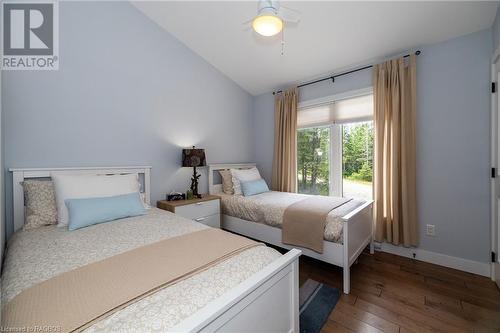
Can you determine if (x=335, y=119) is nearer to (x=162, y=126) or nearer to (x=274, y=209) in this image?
(x=274, y=209)

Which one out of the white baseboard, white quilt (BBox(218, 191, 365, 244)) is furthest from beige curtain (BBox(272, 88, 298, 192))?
the white baseboard

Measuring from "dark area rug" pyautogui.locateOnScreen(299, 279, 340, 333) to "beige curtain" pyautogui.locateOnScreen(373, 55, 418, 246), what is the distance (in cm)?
123

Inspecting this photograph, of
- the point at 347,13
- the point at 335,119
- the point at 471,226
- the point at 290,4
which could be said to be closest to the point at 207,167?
the point at 335,119

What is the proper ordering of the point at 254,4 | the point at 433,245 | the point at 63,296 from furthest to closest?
the point at 433,245
the point at 254,4
the point at 63,296

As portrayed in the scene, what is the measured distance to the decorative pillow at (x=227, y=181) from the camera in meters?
3.29

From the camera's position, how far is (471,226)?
2.24 m

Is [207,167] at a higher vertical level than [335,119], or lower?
lower

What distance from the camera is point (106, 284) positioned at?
2.94 ft

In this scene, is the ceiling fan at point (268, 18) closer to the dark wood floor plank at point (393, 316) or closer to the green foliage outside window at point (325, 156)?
the green foliage outside window at point (325, 156)

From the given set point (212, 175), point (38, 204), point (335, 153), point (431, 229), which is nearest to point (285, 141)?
point (335, 153)

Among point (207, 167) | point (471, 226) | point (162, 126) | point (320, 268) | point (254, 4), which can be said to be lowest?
point (320, 268)

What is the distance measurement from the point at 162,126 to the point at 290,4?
2.04 metres

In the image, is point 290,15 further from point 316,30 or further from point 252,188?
point 252,188

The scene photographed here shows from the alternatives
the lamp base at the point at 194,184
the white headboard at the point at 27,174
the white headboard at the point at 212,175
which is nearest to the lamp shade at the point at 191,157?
the lamp base at the point at 194,184
